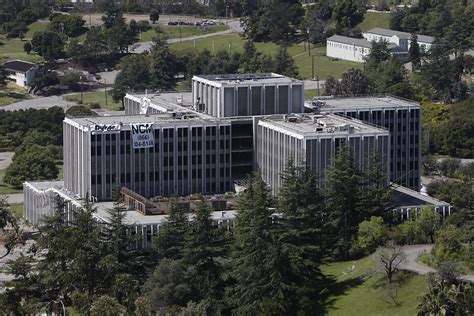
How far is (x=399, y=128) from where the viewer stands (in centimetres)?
11638

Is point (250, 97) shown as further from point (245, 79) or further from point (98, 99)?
point (98, 99)

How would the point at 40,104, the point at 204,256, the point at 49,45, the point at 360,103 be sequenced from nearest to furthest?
the point at 204,256 < the point at 360,103 < the point at 40,104 < the point at 49,45

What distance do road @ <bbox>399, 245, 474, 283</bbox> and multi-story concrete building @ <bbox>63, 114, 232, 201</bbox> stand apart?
23813 millimetres

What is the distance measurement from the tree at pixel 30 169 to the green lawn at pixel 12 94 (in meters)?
45.9

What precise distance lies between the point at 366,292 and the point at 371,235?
24.0 feet

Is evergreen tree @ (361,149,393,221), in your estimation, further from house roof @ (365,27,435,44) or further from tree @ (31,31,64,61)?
tree @ (31,31,64,61)

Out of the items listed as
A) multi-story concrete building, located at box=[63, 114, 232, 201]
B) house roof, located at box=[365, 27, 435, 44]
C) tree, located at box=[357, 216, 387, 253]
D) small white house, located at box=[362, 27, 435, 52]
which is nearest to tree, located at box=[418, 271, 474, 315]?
tree, located at box=[357, 216, 387, 253]

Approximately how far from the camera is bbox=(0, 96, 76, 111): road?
566 ft

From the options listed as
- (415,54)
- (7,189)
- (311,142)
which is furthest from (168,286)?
(415,54)

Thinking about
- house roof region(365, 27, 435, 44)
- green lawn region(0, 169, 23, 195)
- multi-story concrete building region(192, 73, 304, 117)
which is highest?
multi-story concrete building region(192, 73, 304, 117)

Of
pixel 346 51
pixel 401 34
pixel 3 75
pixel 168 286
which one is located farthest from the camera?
pixel 346 51

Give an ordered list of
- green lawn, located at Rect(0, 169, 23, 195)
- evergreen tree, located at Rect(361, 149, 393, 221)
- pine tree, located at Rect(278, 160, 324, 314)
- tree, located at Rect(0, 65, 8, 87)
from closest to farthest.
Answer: pine tree, located at Rect(278, 160, 324, 314)
evergreen tree, located at Rect(361, 149, 393, 221)
green lawn, located at Rect(0, 169, 23, 195)
tree, located at Rect(0, 65, 8, 87)

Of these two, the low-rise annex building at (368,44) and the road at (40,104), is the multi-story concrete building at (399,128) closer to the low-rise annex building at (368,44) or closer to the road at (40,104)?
the road at (40,104)

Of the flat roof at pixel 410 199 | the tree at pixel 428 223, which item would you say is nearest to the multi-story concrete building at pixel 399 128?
the flat roof at pixel 410 199
